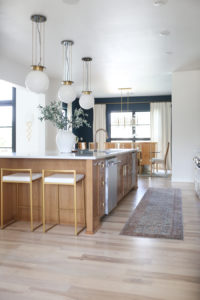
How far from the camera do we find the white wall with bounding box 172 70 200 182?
7145 mm

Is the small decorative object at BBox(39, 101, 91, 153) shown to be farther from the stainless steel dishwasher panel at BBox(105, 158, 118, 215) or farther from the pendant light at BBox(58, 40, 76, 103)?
the stainless steel dishwasher panel at BBox(105, 158, 118, 215)

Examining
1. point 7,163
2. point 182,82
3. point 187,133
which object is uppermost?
point 182,82

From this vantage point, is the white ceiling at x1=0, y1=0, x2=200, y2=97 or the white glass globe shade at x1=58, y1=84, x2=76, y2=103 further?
the white glass globe shade at x1=58, y1=84, x2=76, y2=103

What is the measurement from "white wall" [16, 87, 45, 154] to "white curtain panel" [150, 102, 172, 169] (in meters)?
4.84

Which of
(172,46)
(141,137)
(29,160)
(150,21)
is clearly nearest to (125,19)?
(150,21)

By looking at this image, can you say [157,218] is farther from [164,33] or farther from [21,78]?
[21,78]

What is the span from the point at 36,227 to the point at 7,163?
2.90 ft

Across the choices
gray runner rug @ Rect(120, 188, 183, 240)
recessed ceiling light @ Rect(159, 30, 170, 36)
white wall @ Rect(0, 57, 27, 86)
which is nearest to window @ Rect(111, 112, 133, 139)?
white wall @ Rect(0, 57, 27, 86)

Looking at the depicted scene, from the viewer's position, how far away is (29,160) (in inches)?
144

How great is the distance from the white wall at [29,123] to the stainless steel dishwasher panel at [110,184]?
3.92 meters

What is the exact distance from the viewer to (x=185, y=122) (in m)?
7.20

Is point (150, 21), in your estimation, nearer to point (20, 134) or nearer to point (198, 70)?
point (198, 70)

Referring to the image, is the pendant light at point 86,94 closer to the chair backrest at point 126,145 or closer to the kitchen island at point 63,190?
the kitchen island at point 63,190

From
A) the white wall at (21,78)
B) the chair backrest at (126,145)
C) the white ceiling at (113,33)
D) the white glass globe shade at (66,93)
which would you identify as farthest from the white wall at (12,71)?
the chair backrest at (126,145)
